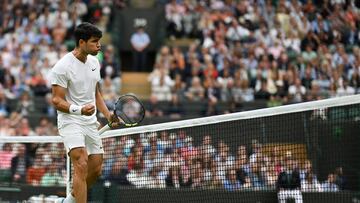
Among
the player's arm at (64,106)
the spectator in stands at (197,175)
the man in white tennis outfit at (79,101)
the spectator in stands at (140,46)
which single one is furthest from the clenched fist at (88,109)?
the spectator in stands at (140,46)

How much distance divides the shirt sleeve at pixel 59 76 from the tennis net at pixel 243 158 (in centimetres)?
175

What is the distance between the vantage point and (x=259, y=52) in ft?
73.7

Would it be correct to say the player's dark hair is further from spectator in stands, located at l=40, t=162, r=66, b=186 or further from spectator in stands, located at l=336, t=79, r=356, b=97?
spectator in stands, located at l=336, t=79, r=356, b=97

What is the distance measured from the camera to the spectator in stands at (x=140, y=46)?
2395 centimetres

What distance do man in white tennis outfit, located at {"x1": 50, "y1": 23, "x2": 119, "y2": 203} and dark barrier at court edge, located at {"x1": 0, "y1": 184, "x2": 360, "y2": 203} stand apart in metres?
1.36

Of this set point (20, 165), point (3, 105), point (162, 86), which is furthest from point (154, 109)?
point (20, 165)

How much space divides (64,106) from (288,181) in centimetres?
278

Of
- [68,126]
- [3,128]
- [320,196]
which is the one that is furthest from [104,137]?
[3,128]

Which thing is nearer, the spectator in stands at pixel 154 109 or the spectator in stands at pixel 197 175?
the spectator in stands at pixel 197 175

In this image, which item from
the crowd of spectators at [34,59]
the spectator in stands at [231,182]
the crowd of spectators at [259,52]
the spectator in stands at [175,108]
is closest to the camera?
the spectator in stands at [231,182]

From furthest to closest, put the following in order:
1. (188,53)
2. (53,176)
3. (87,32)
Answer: (188,53), (53,176), (87,32)

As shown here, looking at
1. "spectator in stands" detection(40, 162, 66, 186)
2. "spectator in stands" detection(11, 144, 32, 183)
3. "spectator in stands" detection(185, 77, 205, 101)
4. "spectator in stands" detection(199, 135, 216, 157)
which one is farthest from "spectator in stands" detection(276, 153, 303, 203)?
"spectator in stands" detection(185, 77, 205, 101)

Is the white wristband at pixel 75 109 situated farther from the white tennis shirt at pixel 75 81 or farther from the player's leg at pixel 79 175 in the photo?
the player's leg at pixel 79 175

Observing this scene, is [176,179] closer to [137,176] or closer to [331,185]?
[137,176]
